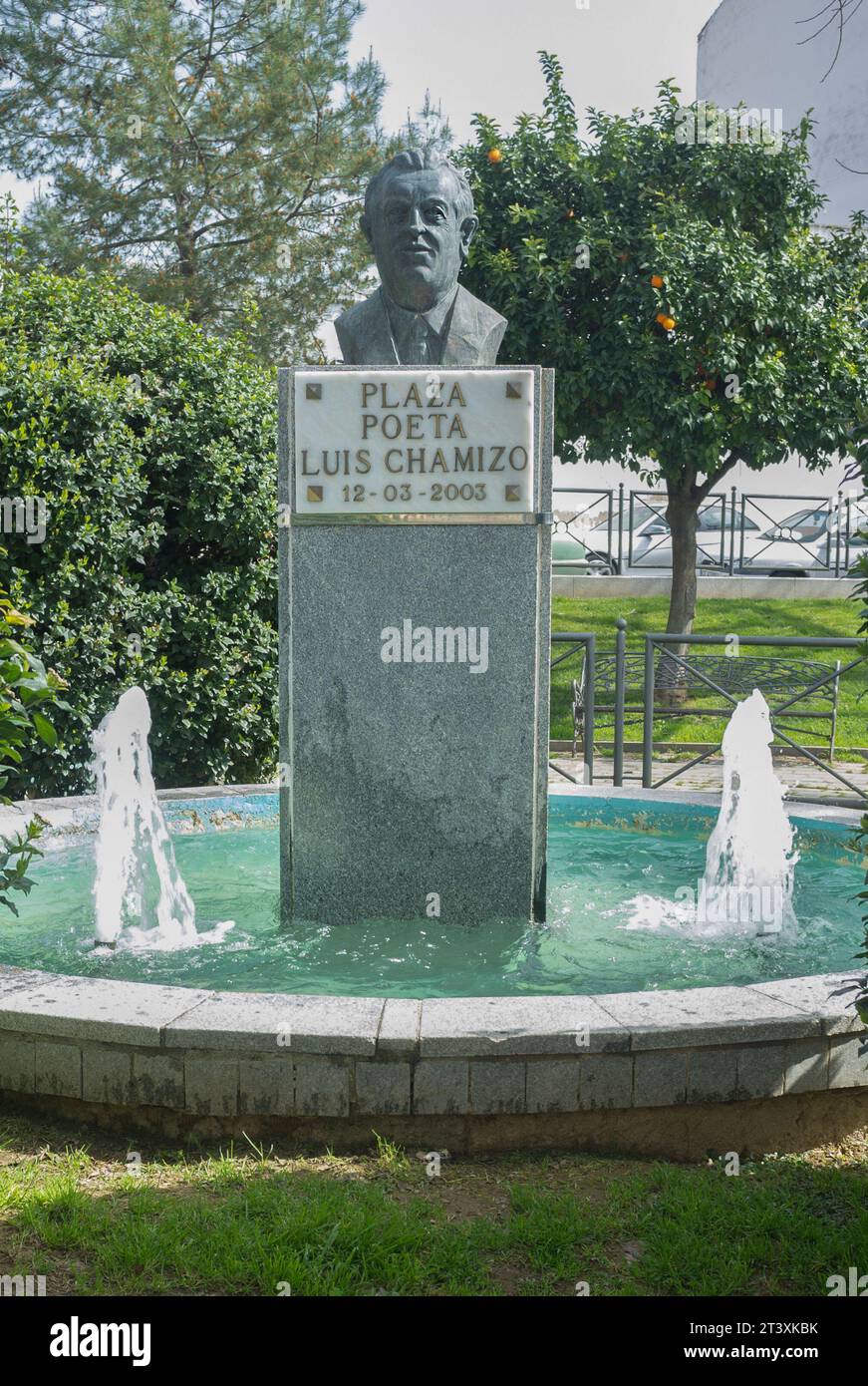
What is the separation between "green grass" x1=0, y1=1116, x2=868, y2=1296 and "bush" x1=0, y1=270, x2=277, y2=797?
4098 mm

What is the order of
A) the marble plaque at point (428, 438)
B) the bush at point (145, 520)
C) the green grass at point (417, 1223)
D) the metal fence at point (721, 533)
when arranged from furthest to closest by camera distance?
1. the metal fence at point (721, 533)
2. the bush at point (145, 520)
3. the marble plaque at point (428, 438)
4. the green grass at point (417, 1223)

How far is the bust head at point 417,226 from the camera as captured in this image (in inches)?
186

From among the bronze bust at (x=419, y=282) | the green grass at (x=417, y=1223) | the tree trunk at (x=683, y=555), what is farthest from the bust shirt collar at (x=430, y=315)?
the tree trunk at (x=683, y=555)

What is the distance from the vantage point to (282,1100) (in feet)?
10.2

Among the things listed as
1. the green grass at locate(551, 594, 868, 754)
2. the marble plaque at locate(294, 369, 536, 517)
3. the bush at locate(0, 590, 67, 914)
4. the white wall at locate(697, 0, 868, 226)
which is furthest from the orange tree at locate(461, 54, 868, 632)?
the bush at locate(0, 590, 67, 914)

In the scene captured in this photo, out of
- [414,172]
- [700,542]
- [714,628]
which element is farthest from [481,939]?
[700,542]

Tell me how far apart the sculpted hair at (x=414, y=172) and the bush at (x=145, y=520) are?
105 inches

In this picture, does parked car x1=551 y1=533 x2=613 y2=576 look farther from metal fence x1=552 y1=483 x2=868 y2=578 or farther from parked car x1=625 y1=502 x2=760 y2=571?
parked car x1=625 y1=502 x2=760 y2=571

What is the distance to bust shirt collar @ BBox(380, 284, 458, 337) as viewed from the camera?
4.82 m

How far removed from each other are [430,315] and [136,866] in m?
2.47

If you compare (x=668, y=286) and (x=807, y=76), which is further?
A: (x=807, y=76)

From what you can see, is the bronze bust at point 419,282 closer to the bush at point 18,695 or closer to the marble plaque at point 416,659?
the marble plaque at point 416,659

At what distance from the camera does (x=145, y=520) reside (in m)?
A: 7.70

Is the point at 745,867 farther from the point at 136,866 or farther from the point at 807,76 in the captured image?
the point at 807,76
